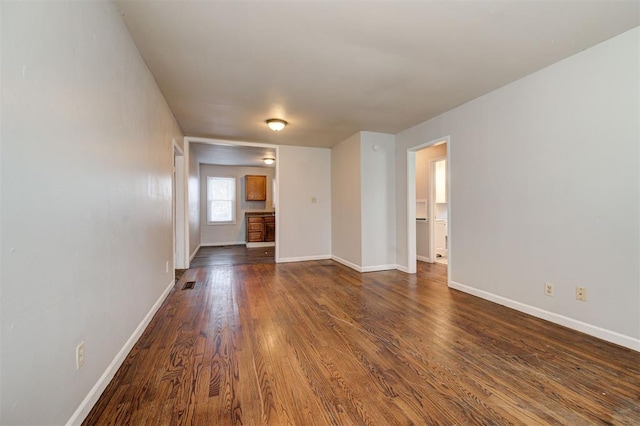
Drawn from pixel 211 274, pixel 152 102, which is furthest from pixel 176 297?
pixel 152 102

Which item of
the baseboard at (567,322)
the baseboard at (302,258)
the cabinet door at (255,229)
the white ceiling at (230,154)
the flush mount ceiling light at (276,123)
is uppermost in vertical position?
the white ceiling at (230,154)

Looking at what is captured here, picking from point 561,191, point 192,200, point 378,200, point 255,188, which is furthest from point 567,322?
point 255,188

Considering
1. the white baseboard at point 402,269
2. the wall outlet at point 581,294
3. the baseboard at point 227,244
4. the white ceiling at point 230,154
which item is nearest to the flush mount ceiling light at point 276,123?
the white ceiling at point 230,154

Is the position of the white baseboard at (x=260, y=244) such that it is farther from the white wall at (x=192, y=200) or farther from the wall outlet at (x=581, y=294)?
the wall outlet at (x=581, y=294)

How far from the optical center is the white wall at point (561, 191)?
2074 millimetres

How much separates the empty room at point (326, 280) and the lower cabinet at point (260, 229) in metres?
3.55

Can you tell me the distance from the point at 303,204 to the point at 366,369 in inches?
158

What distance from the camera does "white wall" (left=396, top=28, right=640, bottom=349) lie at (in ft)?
6.81

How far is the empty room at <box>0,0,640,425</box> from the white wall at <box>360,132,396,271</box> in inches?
24.3

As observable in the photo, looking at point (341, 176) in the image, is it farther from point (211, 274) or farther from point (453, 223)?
point (211, 274)

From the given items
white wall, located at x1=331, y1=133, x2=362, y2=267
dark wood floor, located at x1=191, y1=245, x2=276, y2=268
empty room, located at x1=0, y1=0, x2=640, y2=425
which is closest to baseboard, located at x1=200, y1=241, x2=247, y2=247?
dark wood floor, located at x1=191, y1=245, x2=276, y2=268

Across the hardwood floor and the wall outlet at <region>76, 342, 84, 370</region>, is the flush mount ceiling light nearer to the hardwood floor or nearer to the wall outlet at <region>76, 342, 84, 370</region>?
the hardwood floor

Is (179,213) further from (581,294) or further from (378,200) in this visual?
(581,294)

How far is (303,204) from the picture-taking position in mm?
5562
